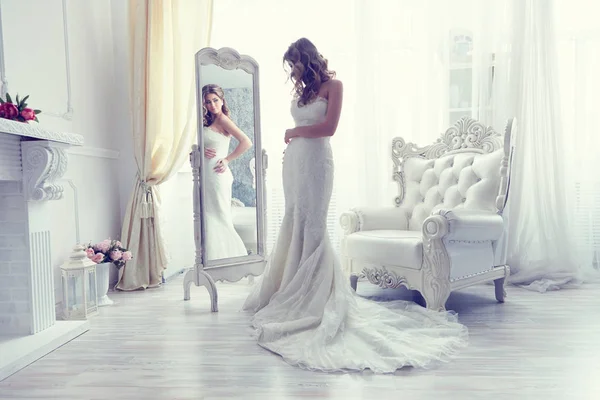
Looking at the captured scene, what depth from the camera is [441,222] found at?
9.29ft

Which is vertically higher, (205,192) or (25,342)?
(205,192)

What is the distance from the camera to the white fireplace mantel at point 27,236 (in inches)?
101

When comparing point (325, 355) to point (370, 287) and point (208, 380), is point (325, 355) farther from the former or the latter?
point (370, 287)

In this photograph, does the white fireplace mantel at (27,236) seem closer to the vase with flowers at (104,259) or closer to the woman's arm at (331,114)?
the vase with flowers at (104,259)

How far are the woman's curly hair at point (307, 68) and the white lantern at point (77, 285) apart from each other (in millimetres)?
1704

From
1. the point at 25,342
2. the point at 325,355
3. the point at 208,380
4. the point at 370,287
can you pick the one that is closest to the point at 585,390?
the point at 325,355

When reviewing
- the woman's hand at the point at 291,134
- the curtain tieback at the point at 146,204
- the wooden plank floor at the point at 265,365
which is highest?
the woman's hand at the point at 291,134

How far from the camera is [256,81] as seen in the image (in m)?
3.56

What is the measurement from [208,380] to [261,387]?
0.81 feet

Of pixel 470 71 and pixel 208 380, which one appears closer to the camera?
pixel 208 380

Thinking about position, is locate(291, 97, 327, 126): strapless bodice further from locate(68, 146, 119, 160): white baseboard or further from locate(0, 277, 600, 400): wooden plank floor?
locate(68, 146, 119, 160): white baseboard

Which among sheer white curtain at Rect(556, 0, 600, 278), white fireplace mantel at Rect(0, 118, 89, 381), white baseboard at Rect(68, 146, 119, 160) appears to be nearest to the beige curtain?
white baseboard at Rect(68, 146, 119, 160)

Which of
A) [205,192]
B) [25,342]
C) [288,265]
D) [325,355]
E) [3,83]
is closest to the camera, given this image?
[325,355]

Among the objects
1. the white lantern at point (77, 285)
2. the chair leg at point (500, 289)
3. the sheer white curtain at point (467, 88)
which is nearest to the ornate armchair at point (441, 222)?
the chair leg at point (500, 289)
